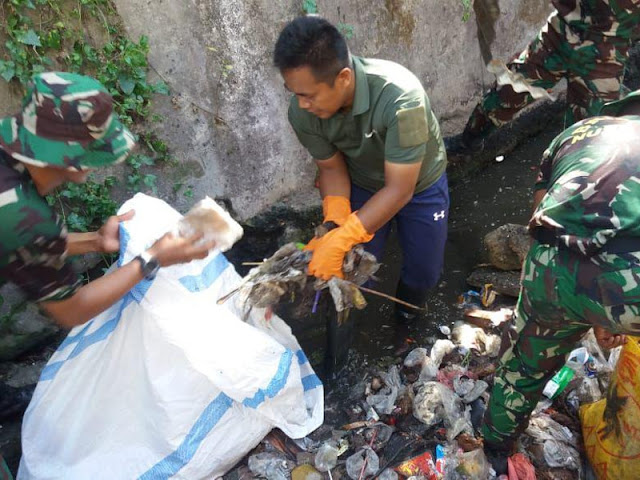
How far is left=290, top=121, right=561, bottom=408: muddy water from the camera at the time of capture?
9.80ft

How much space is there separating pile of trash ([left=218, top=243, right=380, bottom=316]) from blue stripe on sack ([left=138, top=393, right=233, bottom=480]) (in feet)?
1.49

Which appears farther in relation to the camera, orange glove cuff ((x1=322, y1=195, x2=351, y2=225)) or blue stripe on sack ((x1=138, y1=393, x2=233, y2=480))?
orange glove cuff ((x1=322, y1=195, x2=351, y2=225))

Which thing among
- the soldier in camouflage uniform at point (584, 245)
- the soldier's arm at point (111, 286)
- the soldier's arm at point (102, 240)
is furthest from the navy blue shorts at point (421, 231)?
the soldier's arm at point (102, 240)

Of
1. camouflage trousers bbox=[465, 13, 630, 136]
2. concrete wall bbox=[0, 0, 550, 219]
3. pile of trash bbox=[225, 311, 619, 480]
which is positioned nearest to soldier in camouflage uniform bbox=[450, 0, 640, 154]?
camouflage trousers bbox=[465, 13, 630, 136]

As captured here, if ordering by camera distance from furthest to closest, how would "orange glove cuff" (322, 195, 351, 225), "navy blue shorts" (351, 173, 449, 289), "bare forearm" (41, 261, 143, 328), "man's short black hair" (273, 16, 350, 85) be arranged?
1. "navy blue shorts" (351, 173, 449, 289)
2. "orange glove cuff" (322, 195, 351, 225)
3. "man's short black hair" (273, 16, 350, 85)
4. "bare forearm" (41, 261, 143, 328)

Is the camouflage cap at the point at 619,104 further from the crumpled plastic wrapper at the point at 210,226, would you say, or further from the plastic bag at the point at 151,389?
the plastic bag at the point at 151,389

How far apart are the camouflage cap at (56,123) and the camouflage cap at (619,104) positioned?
68.4 inches

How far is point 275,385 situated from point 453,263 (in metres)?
1.89

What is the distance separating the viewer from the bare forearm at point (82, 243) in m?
2.09

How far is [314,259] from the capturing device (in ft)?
7.28

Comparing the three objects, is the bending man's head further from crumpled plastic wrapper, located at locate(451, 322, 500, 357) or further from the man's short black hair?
crumpled plastic wrapper, located at locate(451, 322, 500, 357)

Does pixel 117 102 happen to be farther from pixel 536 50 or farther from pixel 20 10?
pixel 536 50

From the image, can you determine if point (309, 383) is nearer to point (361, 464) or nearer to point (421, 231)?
point (361, 464)

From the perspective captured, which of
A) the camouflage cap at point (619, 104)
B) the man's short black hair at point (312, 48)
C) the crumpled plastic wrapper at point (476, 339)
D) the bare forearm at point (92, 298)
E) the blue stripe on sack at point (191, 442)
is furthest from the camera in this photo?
the crumpled plastic wrapper at point (476, 339)
